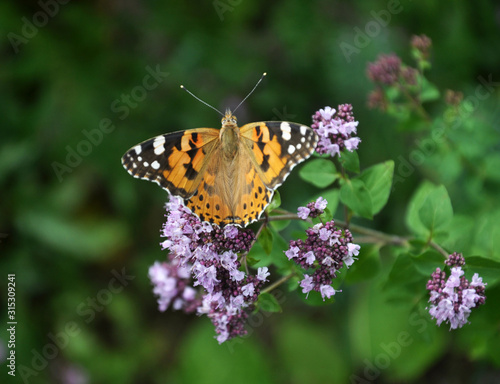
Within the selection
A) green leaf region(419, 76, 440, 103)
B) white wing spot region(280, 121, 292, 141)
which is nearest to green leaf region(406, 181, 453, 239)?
green leaf region(419, 76, 440, 103)

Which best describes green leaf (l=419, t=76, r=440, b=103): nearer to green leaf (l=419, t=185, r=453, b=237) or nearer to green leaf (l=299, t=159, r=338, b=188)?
green leaf (l=419, t=185, r=453, b=237)

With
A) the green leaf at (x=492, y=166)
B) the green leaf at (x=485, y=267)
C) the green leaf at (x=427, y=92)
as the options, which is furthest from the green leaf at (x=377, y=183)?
the green leaf at (x=492, y=166)

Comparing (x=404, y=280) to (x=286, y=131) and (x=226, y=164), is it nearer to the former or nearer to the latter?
(x=286, y=131)

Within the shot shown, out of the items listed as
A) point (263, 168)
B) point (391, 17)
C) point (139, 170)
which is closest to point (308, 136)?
point (263, 168)

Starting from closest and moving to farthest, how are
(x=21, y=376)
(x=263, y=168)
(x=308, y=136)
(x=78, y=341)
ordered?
(x=308, y=136)
(x=263, y=168)
(x=21, y=376)
(x=78, y=341)

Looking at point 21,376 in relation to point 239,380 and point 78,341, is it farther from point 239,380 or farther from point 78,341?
point 239,380

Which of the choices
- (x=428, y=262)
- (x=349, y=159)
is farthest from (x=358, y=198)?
(x=428, y=262)
